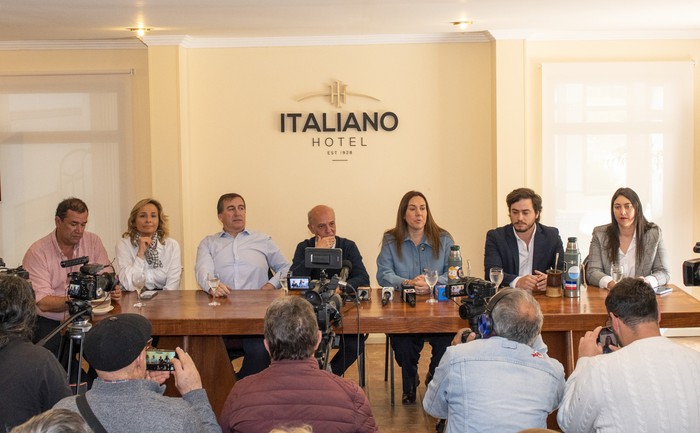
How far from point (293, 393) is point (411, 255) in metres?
2.64

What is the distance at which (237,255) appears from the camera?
5.47 m

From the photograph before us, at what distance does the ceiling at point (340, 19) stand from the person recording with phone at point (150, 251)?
1339 mm

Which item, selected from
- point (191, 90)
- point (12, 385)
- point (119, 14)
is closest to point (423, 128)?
point (191, 90)

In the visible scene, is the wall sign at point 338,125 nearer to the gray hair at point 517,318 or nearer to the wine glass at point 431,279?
the wine glass at point 431,279

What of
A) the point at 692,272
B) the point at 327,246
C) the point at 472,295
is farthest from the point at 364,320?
the point at 692,272

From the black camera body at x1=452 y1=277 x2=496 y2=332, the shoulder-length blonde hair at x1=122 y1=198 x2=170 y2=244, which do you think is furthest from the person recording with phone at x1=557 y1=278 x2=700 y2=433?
the shoulder-length blonde hair at x1=122 y1=198 x2=170 y2=244

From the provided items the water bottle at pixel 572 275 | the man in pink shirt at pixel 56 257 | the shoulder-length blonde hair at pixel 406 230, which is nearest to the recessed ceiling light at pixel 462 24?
the shoulder-length blonde hair at pixel 406 230

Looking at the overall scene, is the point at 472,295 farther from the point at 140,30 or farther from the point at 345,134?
the point at 140,30

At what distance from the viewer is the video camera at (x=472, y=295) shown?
3555mm

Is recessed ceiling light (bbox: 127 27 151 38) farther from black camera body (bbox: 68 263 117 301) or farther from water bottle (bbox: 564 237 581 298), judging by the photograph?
water bottle (bbox: 564 237 581 298)

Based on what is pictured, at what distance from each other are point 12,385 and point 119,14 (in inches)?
140

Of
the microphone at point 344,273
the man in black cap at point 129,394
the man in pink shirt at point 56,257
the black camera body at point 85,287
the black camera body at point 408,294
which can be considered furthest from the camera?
the man in pink shirt at point 56,257

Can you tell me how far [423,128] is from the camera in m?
7.04

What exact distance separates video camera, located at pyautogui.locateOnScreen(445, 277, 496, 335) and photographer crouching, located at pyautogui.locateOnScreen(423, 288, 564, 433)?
0.42 meters
